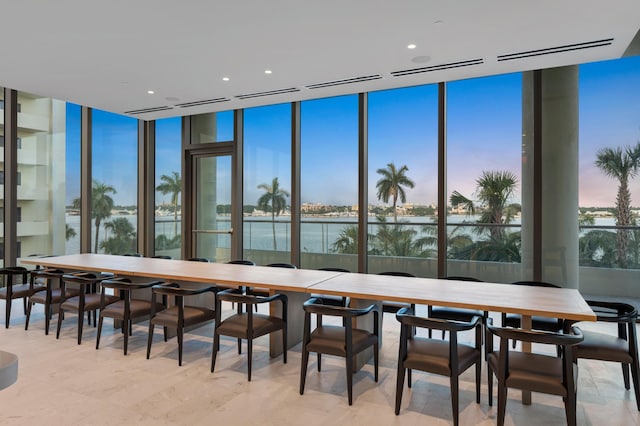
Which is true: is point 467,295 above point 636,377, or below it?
above

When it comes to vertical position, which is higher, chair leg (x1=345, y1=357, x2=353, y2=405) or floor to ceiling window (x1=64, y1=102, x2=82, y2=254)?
floor to ceiling window (x1=64, y1=102, x2=82, y2=254)

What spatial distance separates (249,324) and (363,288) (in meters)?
1.02

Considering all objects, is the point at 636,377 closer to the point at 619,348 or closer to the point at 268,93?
the point at 619,348

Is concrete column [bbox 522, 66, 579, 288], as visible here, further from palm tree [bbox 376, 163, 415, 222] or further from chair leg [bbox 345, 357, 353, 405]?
chair leg [bbox 345, 357, 353, 405]

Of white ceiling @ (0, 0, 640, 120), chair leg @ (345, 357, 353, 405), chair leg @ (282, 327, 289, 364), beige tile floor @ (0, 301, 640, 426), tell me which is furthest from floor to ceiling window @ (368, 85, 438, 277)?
chair leg @ (345, 357, 353, 405)

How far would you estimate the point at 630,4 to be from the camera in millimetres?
3145

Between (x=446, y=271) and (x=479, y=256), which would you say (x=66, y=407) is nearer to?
(x=446, y=271)

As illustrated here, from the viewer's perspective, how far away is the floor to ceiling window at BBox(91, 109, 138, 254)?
7.43 meters

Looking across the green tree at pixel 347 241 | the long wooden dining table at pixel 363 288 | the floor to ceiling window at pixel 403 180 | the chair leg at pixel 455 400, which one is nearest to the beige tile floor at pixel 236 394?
the chair leg at pixel 455 400

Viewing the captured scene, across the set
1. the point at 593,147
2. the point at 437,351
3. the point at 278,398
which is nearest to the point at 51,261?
the point at 278,398

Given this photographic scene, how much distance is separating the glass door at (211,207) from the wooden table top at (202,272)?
6.83ft

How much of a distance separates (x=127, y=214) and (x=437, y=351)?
7.05m

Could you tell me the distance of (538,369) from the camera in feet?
8.05

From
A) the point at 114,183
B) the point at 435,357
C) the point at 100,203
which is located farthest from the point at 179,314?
the point at 114,183
